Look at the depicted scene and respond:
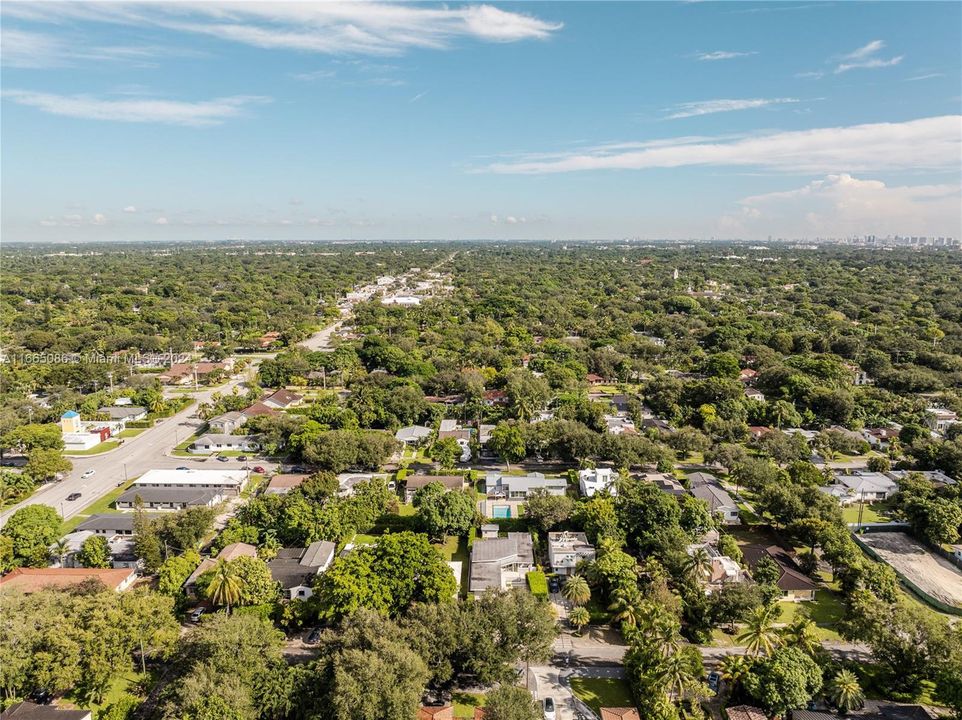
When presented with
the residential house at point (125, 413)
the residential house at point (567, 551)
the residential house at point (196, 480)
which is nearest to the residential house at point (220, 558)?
the residential house at point (196, 480)

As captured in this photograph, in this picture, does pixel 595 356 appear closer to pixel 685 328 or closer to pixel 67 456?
pixel 685 328

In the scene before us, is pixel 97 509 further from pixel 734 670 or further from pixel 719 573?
pixel 734 670

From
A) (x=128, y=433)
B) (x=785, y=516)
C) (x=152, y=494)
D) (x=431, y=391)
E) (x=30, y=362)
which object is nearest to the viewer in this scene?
(x=785, y=516)

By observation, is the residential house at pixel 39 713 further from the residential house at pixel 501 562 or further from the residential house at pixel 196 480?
the residential house at pixel 196 480

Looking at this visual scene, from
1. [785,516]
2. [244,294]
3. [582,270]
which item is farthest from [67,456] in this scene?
[582,270]

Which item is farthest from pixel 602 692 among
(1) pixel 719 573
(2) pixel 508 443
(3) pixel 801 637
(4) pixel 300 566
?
(2) pixel 508 443

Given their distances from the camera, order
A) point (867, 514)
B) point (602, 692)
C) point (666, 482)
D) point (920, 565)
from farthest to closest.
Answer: point (666, 482)
point (867, 514)
point (920, 565)
point (602, 692)
